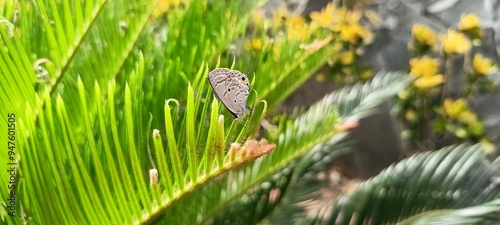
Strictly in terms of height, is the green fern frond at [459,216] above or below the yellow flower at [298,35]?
below

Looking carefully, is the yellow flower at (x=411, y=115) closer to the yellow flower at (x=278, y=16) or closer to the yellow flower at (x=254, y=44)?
the yellow flower at (x=278, y=16)

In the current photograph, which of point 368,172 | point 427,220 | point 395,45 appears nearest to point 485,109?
point 395,45

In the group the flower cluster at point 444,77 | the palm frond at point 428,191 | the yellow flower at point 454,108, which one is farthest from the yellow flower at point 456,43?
the palm frond at point 428,191

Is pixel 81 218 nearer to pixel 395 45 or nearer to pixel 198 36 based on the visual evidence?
pixel 198 36

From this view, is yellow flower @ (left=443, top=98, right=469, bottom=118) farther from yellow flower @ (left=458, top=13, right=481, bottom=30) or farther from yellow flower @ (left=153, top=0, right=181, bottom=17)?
yellow flower @ (left=153, top=0, right=181, bottom=17)

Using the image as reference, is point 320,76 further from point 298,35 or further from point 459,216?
point 459,216
